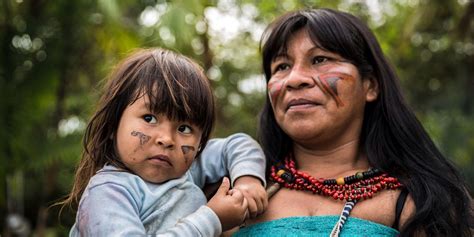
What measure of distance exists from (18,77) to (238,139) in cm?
345

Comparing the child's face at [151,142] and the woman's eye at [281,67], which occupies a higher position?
the woman's eye at [281,67]

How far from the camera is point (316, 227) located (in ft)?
6.22

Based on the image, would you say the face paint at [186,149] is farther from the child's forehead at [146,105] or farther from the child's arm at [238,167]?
the child's arm at [238,167]

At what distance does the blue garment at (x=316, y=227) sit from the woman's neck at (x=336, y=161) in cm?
30

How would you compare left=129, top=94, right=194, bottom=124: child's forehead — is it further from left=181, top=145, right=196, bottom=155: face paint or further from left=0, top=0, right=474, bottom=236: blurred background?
left=0, top=0, right=474, bottom=236: blurred background

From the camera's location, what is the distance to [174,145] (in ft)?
5.39

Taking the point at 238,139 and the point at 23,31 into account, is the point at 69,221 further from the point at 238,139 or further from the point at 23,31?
the point at 238,139

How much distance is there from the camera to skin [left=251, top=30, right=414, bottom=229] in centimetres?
205

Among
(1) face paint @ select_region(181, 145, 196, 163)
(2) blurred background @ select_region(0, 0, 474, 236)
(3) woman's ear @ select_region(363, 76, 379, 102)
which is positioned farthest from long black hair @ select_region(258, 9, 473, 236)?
(2) blurred background @ select_region(0, 0, 474, 236)

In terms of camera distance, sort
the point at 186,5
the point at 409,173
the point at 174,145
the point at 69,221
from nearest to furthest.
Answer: the point at 174,145, the point at 409,173, the point at 186,5, the point at 69,221

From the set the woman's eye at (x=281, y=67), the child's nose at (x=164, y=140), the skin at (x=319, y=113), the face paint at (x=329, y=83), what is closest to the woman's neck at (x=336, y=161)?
the skin at (x=319, y=113)

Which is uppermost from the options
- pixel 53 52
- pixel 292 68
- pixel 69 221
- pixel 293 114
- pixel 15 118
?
pixel 292 68

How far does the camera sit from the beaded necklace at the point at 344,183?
1987 millimetres

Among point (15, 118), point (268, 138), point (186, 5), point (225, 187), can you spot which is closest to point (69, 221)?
point (15, 118)
